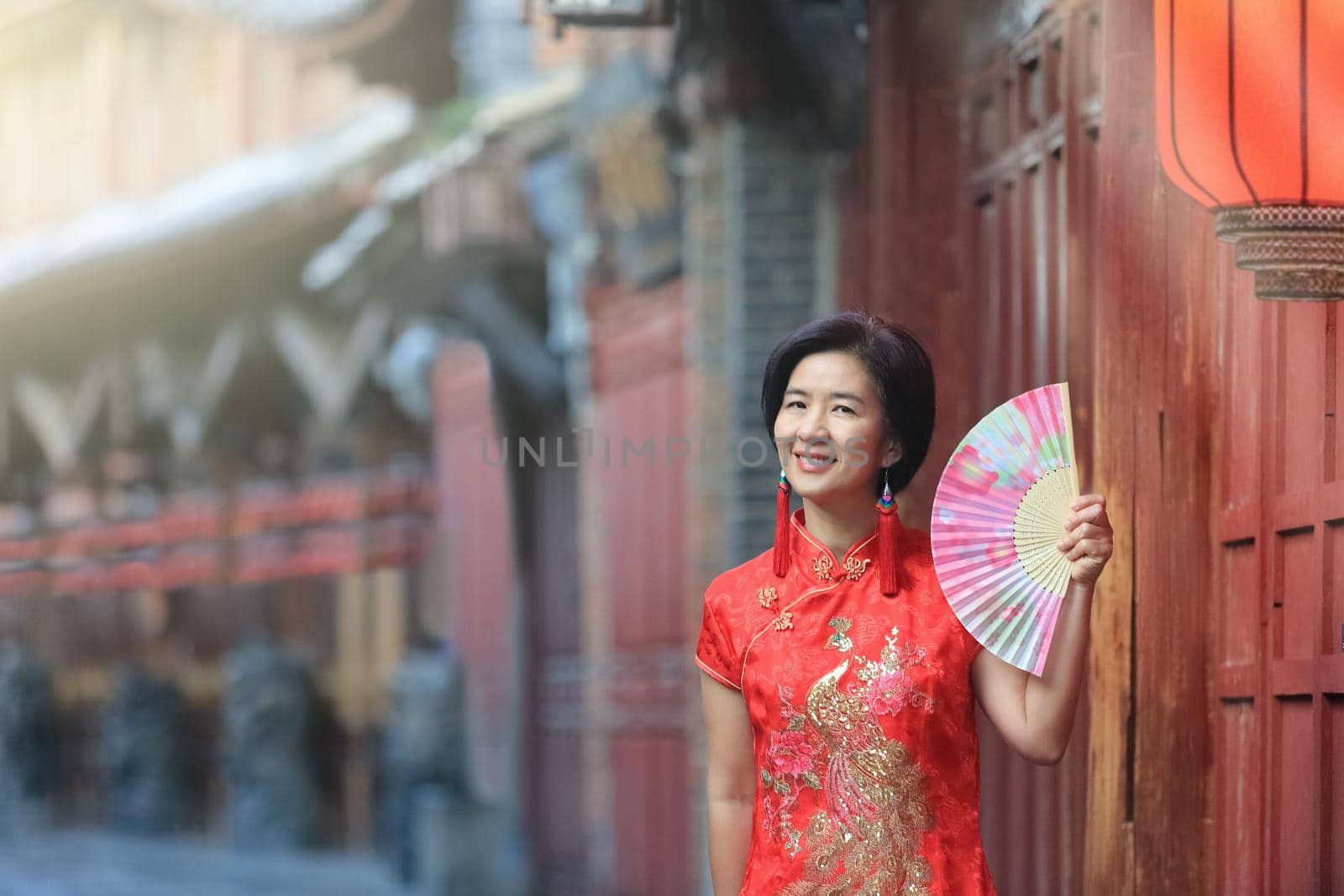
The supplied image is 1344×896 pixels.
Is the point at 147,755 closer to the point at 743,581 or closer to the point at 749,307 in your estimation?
the point at 749,307

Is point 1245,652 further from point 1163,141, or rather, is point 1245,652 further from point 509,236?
point 509,236

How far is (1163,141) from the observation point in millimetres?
3033

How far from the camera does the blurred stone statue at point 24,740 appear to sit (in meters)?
13.0

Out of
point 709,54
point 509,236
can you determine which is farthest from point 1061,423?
point 509,236

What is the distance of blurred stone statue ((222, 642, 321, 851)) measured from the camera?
10531mm

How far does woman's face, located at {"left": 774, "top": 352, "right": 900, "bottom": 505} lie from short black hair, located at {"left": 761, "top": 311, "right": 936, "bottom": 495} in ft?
0.05

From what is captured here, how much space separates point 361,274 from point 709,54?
3334mm

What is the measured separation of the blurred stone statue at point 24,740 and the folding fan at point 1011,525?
37.2ft

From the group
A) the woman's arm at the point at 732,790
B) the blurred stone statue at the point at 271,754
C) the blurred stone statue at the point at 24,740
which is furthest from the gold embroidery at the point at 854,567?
the blurred stone statue at the point at 24,740

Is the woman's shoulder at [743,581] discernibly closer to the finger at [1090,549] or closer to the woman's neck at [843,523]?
the woman's neck at [843,523]

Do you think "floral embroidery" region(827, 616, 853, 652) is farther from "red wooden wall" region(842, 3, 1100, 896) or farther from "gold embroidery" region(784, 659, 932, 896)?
"red wooden wall" region(842, 3, 1100, 896)

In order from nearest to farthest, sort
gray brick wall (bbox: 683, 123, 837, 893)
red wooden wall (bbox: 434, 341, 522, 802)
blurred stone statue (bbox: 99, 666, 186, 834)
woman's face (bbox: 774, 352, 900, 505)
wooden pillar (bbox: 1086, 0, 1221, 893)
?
1. woman's face (bbox: 774, 352, 900, 505)
2. wooden pillar (bbox: 1086, 0, 1221, 893)
3. gray brick wall (bbox: 683, 123, 837, 893)
4. red wooden wall (bbox: 434, 341, 522, 802)
5. blurred stone statue (bbox: 99, 666, 186, 834)

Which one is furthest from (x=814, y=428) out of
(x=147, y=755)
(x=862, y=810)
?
(x=147, y=755)

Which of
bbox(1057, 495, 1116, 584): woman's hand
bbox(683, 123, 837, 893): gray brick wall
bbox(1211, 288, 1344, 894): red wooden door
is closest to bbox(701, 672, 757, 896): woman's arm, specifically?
bbox(1057, 495, 1116, 584): woman's hand
